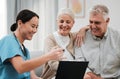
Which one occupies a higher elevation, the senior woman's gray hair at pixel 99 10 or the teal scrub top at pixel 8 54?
the senior woman's gray hair at pixel 99 10

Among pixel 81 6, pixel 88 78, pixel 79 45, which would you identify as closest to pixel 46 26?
pixel 81 6

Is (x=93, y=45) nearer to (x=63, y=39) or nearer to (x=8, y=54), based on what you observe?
(x=63, y=39)

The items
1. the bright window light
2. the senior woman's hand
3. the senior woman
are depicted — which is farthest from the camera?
the bright window light

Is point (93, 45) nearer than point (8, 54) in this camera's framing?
No

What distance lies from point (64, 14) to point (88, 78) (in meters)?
0.61

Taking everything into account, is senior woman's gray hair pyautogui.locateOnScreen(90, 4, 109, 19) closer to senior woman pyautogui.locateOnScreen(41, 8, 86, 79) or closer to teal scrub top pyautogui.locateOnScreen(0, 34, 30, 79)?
senior woman pyautogui.locateOnScreen(41, 8, 86, 79)

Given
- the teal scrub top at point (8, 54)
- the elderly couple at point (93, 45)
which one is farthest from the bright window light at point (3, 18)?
the teal scrub top at point (8, 54)

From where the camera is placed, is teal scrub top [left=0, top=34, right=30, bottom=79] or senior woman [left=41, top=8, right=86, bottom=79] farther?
senior woman [left=41, top=8, right=86, bottom=79]

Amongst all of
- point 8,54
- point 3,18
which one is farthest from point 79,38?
point 3,18

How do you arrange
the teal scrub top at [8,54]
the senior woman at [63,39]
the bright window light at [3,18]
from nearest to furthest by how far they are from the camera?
1. the teal scrub top at [8,54]
2. the senior woman at [63,39]
3. the bright window light at [3,18]

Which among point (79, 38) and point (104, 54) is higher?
point (79, 38)

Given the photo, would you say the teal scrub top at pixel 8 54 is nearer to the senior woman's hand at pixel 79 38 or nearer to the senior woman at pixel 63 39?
the senior woman at pixel 63 39

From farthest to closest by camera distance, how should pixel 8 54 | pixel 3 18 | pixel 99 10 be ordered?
pixel 3 18 → pixel 99 10 → pixel 8 54

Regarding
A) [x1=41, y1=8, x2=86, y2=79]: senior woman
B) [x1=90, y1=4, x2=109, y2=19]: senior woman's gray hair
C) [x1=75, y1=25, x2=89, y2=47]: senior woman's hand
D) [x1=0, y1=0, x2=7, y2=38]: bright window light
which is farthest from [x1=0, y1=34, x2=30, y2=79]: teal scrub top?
[x1=0, y1=0, x2=7, y2=38]: bright window light
